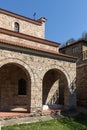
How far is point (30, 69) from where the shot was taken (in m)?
13.9

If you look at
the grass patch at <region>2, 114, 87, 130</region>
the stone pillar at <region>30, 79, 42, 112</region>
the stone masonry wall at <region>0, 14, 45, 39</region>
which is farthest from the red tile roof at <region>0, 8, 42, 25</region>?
the grass patch at <region>2, 114, 87, 130</region>

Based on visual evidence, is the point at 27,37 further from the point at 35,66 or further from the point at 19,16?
the point at 35,66

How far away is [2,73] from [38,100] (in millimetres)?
3754

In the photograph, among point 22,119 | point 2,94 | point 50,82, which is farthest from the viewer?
point 50,82

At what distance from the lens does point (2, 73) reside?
15.7m

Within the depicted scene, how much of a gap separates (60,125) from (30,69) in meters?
4.16

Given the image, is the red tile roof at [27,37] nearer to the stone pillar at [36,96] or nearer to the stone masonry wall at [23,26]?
the stone masonry wall at [23,26]

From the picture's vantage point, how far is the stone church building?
13625 millimetres

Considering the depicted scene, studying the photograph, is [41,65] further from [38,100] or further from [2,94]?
[2,94]

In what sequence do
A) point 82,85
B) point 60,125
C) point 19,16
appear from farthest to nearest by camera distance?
point 19,16, point 82,85, point 60,125

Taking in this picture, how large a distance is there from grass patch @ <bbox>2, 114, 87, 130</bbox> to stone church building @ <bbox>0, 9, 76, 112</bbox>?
152 centimetres

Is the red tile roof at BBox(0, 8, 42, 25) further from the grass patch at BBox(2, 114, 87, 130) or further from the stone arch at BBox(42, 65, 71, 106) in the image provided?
the grass patch at BBox(2, 114, 87, 130)

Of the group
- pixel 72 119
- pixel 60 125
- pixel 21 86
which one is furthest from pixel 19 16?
pixel 60 125

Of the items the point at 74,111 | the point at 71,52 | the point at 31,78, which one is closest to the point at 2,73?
the point at 31,78
